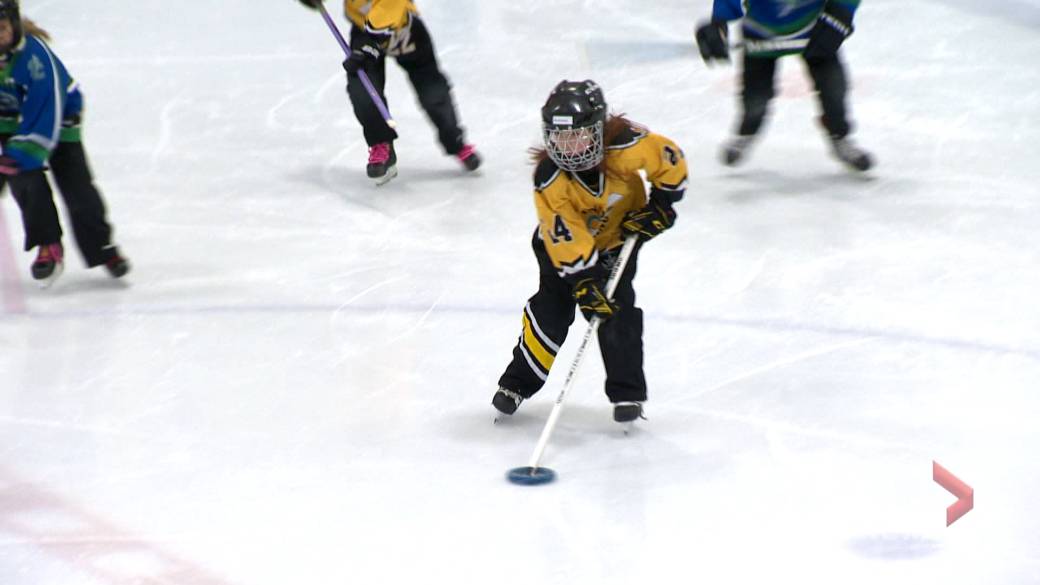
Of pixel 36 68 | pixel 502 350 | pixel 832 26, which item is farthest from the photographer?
pixel 832 26

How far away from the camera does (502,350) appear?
3842 mm

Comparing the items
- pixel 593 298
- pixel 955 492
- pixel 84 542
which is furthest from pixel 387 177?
pixel 955 492

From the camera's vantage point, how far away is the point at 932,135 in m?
5.33

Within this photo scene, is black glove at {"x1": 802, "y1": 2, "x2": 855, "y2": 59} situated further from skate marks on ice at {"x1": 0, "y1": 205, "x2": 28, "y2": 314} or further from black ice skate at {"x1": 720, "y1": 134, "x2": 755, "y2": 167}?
skate marks on ice at {"x1": 0, "y1": 205, "x2": 28, "y2": 314}

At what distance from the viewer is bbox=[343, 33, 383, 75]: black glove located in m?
4.95

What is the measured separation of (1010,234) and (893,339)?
886mm

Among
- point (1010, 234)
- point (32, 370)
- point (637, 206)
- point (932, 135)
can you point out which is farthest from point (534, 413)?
point (932, 135)

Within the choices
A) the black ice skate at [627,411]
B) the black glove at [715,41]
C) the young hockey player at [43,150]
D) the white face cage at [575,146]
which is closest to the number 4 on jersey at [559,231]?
the white face cage at [575,146]

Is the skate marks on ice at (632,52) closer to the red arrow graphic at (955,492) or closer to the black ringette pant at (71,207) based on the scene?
the black ringette pant at (71,207)

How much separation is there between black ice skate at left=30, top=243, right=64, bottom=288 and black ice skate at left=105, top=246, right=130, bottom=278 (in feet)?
0.44

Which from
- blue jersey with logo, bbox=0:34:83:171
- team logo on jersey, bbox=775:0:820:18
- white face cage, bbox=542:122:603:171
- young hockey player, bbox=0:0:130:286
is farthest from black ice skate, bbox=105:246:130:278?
team logo on jersey, bbox=775:0:820:18

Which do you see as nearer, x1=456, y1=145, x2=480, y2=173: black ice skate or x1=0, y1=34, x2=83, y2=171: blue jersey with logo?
x1=0, y1=34, x2=83, y2=171: blue jersey with logo

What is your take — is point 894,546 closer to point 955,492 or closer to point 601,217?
point 955,492

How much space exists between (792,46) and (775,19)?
104 mm
